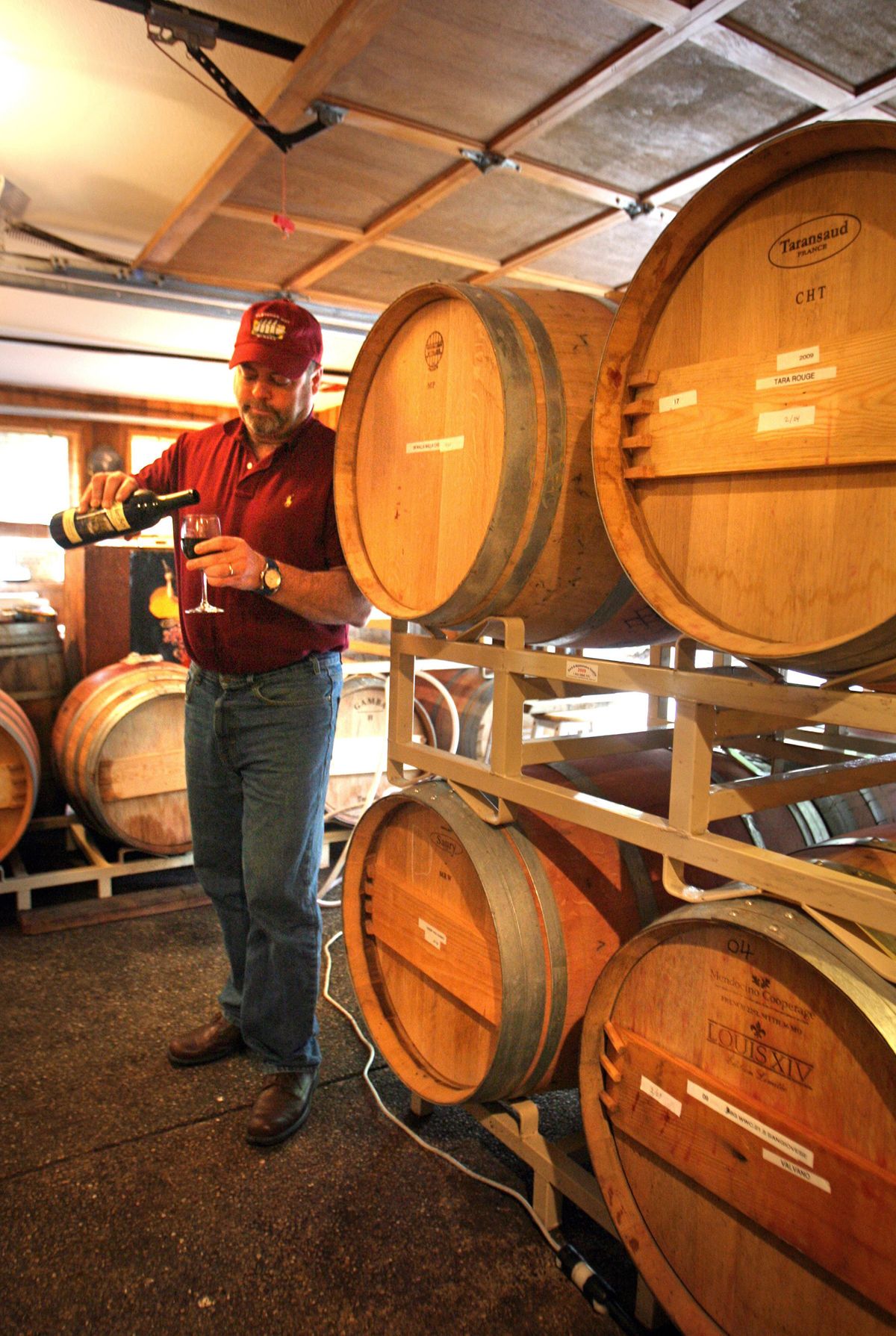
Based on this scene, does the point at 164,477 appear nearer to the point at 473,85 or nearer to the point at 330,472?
the point at 330,472

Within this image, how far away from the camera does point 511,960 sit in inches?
68.8

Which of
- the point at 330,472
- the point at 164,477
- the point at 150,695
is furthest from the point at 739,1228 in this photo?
the point at 150,695

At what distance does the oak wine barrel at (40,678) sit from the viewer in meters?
4.11

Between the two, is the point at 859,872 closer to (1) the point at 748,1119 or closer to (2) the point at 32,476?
(1) the point at 748,1119

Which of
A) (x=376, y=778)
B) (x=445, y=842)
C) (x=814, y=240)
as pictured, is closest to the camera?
(x=814, y=240)

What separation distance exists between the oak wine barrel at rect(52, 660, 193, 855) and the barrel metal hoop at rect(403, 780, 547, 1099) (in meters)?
2.14

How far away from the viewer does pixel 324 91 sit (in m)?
3.02

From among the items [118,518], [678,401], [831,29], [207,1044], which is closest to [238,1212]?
[207,1044]

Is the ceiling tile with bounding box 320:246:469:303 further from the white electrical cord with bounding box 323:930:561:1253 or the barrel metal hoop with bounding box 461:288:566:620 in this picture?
the white electrical cord with bounding box 323:930:561:1253

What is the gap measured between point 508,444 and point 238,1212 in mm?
1773

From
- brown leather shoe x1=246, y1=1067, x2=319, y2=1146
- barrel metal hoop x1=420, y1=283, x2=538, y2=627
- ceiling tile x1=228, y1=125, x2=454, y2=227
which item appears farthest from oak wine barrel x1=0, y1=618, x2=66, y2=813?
barrel metal hoop x1=420, y1=283, x2=538, y2=627

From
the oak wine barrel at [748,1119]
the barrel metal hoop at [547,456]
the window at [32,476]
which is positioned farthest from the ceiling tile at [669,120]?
the window at [32,476]

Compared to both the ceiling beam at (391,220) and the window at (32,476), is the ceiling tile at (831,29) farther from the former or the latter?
the window at (32,476)

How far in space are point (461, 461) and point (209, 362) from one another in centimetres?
610
